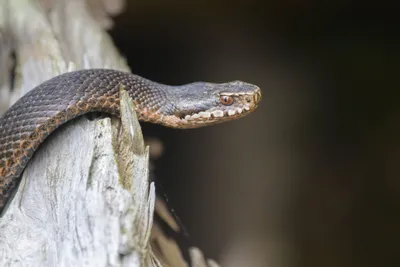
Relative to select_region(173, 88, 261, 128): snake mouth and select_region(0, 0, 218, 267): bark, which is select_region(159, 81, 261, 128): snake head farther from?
select_region(0, 0, 218, 267): bark

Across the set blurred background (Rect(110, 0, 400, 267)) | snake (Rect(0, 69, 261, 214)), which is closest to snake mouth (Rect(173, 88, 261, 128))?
snake (Rect(0, 69, 261, 214))

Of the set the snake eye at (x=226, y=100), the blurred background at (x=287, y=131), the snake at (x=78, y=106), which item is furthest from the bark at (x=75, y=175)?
the blurred background at (x=287, y=131)

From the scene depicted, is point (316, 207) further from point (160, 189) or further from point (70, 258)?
point (70, 258)

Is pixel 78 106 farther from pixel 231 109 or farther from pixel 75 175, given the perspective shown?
pixel 231 109

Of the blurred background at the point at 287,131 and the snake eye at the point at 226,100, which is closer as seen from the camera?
the snake eye at the point at 226,100

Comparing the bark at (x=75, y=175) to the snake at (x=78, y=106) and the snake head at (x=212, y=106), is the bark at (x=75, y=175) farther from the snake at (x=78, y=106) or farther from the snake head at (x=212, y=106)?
the snake head at (x=212, y=106)

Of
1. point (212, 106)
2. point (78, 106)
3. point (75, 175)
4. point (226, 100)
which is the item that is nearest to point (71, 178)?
point (75, 175)
